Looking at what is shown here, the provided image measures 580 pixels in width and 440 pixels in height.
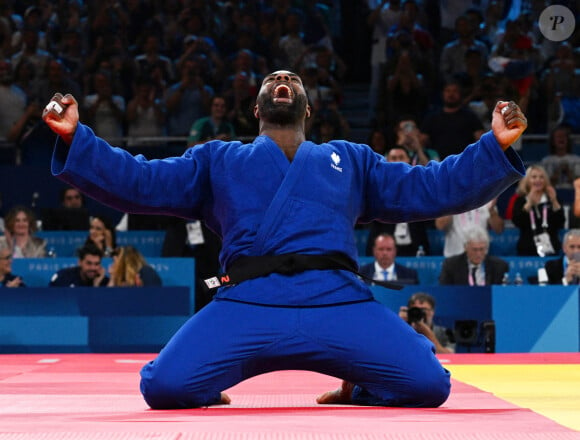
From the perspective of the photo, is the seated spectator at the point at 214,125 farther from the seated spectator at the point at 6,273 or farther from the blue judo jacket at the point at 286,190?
the blue judo jacket at the point at 286,190

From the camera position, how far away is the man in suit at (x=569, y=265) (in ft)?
29.9

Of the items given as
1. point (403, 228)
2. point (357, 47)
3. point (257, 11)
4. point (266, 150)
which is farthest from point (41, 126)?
point (266, 150)

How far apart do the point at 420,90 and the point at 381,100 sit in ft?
1.49

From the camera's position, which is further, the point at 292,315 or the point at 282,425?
the point at 292,315

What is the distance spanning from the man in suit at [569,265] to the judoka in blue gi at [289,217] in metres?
5.23

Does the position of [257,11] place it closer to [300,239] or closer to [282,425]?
[300,239]

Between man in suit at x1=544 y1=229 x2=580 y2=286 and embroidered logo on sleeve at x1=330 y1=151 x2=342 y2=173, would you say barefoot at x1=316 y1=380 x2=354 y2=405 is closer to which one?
embroidered logo on sleeve at x1=330 y1=151 x2=342 y2=173

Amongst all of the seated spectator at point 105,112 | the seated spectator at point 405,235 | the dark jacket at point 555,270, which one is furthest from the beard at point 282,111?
the seated spectator at point 105,112

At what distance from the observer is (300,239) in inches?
154

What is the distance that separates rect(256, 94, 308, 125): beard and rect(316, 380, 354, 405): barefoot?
100 cm

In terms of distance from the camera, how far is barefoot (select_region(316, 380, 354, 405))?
4.09 m

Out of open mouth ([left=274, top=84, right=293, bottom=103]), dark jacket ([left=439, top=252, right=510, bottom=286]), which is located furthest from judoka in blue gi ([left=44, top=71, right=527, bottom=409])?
dark jacket ([left=439, top=252, right=510, bottom=286])

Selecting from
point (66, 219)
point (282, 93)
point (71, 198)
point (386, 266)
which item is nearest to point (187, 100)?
point (71, 198)

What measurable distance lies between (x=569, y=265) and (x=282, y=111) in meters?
5.59
